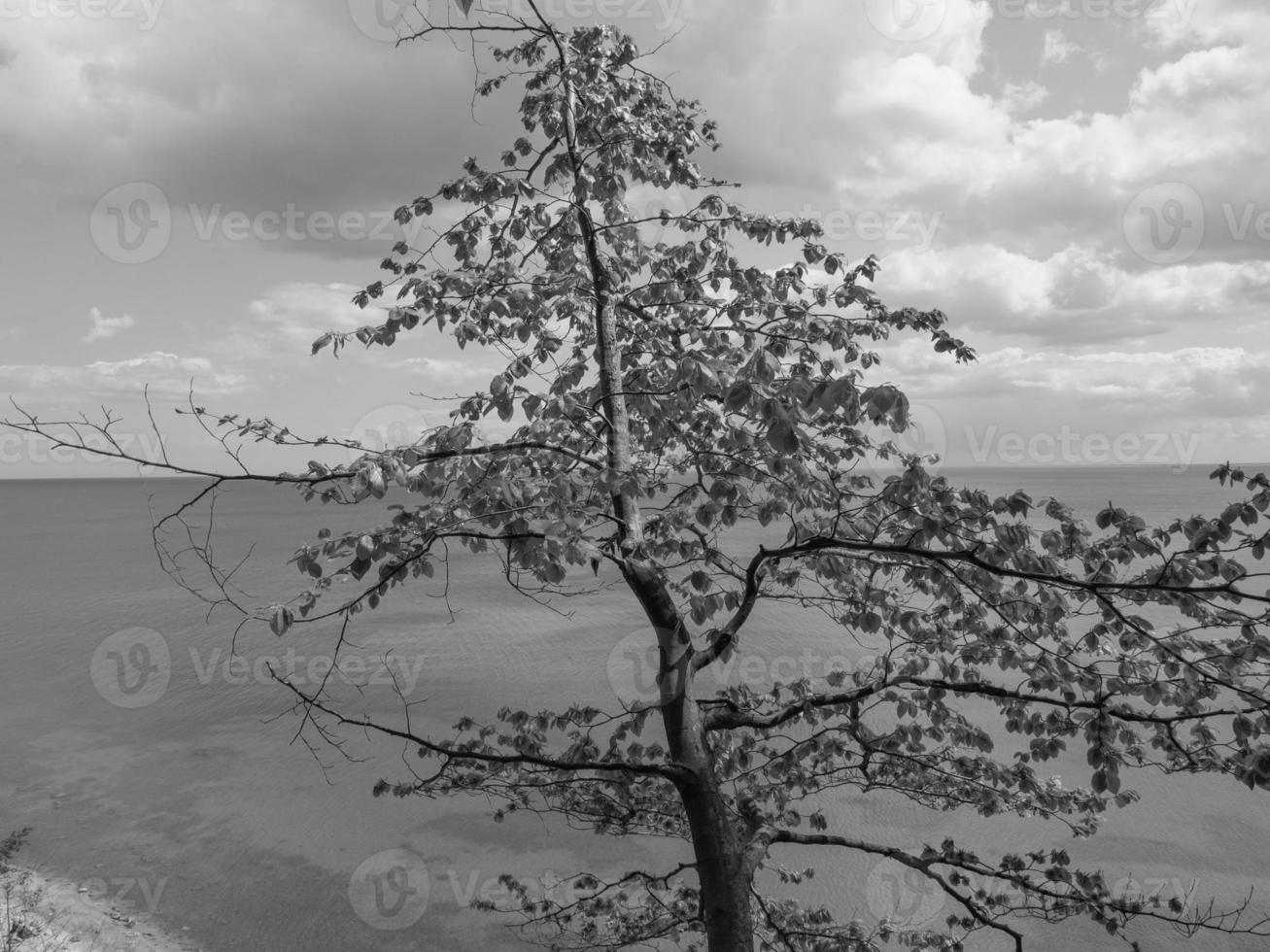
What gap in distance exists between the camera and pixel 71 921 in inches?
501

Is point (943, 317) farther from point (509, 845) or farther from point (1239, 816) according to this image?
point (1239, 816)

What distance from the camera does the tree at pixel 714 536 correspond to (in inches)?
174

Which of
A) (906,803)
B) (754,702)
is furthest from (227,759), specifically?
(754,702)

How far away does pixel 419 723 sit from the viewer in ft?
72.6
